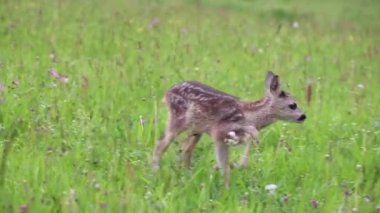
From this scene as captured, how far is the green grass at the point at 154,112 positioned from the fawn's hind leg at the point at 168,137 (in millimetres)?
Answer: 104

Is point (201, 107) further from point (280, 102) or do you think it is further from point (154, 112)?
point (154, 112)

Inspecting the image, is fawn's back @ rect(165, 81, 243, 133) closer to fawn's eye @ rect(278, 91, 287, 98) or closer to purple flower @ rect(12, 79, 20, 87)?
fawn's eye @ rect(278, 91, 287, 98)

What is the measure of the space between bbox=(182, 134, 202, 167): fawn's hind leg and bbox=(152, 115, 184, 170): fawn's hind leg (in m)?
0.17

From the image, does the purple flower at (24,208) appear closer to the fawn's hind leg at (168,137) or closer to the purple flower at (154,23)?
the fawn's hind leg at (168,137)

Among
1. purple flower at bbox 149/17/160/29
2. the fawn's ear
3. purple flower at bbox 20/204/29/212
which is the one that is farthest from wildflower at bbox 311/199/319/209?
purple flower at bbox 149/17/160/29

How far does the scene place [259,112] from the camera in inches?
272

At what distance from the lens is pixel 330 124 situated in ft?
27.2

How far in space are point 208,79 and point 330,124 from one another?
2046 mm

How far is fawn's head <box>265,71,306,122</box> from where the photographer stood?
7.02m

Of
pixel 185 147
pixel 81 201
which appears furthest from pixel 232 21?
pixel 81 201

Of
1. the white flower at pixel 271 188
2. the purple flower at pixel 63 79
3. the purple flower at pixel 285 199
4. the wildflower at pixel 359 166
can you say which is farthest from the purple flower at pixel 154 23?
the purple flower at pixel 285 199

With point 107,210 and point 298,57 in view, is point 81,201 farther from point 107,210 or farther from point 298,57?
point 298,57

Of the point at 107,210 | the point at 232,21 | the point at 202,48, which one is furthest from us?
the point at 232,21

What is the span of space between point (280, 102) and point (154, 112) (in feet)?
4.99
